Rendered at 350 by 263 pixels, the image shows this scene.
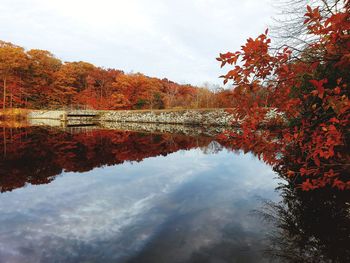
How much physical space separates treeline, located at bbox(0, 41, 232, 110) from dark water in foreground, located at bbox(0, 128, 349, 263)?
28721mm

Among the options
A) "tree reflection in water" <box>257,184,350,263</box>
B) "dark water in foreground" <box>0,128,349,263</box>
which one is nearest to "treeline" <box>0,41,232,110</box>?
"dark water in foreground" <box>0,128,349,263</box>

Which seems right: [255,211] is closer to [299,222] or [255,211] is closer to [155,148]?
[299,222]

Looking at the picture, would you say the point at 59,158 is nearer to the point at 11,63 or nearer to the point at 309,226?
the point at 309,226

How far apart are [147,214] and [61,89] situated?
150 ft

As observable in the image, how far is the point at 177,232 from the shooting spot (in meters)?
3.43

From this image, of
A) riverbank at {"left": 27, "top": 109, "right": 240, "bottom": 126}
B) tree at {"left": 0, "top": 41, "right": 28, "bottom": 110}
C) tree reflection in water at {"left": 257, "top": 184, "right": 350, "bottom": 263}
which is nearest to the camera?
tree reflection in water at {"left": 257, "top": 184, "right": 350, "bottom": 263}

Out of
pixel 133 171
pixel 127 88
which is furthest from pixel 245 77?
pixel 127 88

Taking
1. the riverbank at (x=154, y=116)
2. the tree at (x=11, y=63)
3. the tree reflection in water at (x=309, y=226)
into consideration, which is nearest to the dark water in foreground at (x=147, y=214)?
the tree reflection in water at (x=309, y=226)

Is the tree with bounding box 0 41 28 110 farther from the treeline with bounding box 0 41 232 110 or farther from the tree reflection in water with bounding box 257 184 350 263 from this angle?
the tree reflection in water with bounding box 257 184 350 263

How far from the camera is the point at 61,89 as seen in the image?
144 feet

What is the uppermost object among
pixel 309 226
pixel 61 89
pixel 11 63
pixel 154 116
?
pixel 11 63

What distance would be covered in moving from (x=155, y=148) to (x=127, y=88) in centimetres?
3422

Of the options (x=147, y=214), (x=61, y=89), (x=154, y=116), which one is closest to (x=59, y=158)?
(x=147, y=214)

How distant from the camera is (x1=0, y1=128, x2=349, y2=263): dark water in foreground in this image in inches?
115
